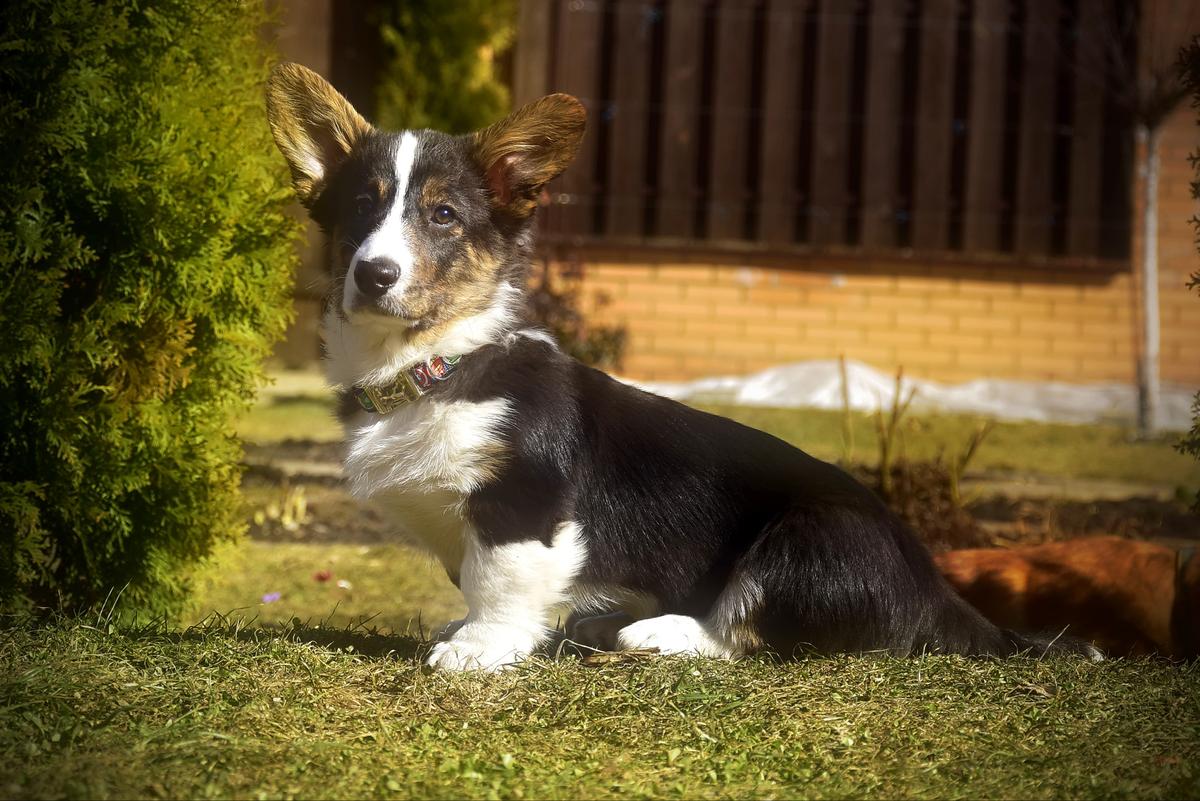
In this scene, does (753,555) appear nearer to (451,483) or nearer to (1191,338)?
(451,483)

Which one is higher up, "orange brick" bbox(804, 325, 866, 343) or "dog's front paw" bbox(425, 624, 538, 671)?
"orange brick" bbox(804, 325, 866, 343)

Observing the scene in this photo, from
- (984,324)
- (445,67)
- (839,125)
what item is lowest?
(984,324)

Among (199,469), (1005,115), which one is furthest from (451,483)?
(1005,115)

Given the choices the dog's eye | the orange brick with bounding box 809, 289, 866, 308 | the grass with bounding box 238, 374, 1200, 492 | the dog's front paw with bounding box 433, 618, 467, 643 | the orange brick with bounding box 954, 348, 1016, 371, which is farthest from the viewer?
the orange brick with bounding box 954, 348, 1016, 371

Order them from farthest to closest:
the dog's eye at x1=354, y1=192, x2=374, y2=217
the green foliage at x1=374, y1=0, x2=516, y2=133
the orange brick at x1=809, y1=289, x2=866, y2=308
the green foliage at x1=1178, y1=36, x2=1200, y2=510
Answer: the orange brick at x1=809, y1=289, x2=866, y2=308
the green foliage at x1=374, y1=0, x2=516, y2=133
the green foliage at x1=1178, y1=36, x2=1200, y2=510
the dog's eye at x1=354, y1=192, x2=374, y2=217

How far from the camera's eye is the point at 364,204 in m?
3.73

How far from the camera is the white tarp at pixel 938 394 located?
1077 cm

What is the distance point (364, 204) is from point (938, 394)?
863 centimetres

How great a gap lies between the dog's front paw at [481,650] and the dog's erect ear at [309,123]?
5.07 ft

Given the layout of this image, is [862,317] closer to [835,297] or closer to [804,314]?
[835,297]

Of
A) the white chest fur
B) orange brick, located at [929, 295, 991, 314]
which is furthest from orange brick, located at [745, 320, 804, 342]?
the white chest fur

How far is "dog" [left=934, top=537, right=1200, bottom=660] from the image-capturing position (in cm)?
454

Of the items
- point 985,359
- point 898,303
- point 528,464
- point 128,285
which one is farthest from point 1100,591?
point 985,359

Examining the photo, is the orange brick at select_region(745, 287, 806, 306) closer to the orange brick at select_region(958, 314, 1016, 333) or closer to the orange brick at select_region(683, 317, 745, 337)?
the orange brick at select_region(683, 317, 745, 337)
